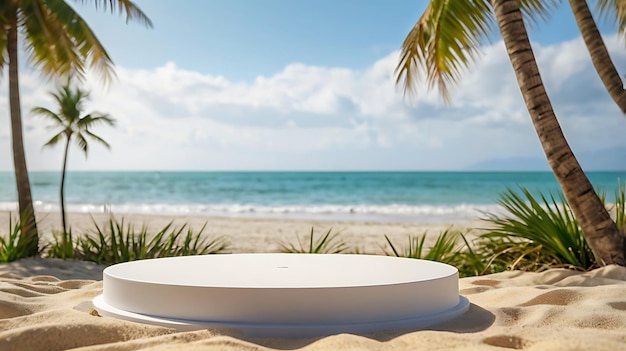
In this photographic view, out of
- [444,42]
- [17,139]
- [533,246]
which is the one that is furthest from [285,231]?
[533,246]

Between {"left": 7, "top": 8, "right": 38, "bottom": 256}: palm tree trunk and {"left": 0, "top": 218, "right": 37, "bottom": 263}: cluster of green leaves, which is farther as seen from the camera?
{"left": 7, "top": 8, "right": 38, "bottom": 256}: palm tree trunk

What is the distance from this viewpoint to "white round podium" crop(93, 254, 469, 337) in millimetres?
2580

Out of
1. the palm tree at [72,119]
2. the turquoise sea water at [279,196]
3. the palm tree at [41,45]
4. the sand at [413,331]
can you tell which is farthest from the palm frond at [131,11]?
the turquoise sea water at [279,196]

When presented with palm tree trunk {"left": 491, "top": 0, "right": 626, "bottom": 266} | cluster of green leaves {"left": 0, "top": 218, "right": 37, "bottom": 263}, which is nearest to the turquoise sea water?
cluster of green leaves {"left": 0, "top": 218, "right": 37, "bottom": 263}

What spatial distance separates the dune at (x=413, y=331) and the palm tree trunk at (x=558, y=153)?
0.98m

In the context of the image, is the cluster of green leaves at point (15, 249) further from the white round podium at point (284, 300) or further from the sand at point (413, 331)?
the white round podium at point (284, 300)

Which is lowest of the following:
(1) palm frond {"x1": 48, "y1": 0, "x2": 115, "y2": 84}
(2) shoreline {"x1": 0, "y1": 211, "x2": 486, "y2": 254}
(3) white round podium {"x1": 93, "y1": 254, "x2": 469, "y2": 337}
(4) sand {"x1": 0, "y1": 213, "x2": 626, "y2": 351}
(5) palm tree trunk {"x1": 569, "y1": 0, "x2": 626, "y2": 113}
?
(2) shoreline {"x1": 0, "y1": 211, "x2": 486, "y2": 254}

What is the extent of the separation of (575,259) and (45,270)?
561 cm

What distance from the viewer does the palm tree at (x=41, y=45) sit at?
838cm

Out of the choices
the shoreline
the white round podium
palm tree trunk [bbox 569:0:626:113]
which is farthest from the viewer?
the shoreline

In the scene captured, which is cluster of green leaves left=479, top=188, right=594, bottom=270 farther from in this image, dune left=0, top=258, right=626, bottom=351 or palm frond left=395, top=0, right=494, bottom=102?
palm frond left=395, top=0, right=494, bottom=102

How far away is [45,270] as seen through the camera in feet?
21.9

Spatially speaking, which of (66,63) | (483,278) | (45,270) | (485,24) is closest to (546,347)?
(483,278)

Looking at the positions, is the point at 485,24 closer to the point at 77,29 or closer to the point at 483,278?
the point at 483,278
